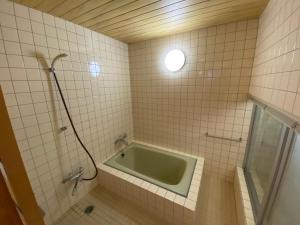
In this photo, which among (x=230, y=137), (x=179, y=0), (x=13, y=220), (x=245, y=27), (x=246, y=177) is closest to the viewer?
(x=13, y=220)

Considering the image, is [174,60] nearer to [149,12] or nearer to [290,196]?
[149,12]

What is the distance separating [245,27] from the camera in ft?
4.88

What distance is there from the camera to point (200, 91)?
1.86 meters

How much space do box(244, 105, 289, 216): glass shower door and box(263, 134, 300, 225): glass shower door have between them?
0.09m

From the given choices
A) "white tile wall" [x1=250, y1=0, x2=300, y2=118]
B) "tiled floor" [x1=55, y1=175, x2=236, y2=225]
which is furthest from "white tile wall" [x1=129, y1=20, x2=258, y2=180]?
"white tile wall" [x1=250, y1=0, x2=300, y2=118]

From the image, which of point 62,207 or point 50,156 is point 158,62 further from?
point 62,207

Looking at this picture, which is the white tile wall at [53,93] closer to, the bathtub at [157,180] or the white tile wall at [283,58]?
the bathtub at [157,180]

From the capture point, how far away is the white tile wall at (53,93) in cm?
111

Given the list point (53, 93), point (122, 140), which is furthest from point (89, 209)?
point (53, 93)

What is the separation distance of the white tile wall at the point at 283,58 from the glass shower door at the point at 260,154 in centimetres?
32

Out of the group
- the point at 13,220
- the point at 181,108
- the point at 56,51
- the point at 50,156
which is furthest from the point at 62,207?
the point at 181,108

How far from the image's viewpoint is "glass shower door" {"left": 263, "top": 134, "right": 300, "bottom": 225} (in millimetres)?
775

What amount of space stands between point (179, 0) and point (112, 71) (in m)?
1.28

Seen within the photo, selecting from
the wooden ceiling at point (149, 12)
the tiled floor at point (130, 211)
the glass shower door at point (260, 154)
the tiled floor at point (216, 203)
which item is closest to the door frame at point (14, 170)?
the wooden ceiling at point (149, 12)
